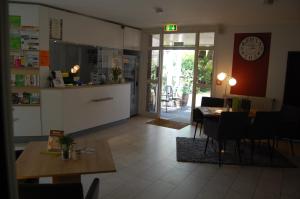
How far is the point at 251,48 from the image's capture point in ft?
Answer: 19.1

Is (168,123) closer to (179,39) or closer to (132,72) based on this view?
(132,72)

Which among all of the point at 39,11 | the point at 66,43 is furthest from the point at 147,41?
the point at 39,11

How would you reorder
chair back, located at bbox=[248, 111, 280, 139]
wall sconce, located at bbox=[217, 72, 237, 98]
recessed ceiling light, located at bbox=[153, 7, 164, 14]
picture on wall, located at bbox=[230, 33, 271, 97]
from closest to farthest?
1. chair back, located at bbox=[248, 111, 280, 139]
2. recessed ceiling light, located at bbox=[153, 7, 164, 14]
3. wall sconce, located at bbox=[217, 72, 237, 98]
4. picture on wall, located at bbox=[230, 33, 271, 97]

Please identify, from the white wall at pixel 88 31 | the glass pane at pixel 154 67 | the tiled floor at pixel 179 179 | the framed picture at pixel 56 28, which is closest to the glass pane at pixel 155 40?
the glass pane at pixel 154 67

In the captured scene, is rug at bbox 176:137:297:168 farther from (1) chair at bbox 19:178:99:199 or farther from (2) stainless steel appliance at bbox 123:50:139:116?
(1) chair at bbox 19:178:99:199

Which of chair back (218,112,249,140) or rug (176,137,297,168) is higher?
chair back (218,112,249,140)

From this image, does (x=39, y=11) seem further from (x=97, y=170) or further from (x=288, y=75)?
(x=288, y=75)

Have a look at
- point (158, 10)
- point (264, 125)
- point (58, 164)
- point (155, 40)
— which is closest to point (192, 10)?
point (158, 10)

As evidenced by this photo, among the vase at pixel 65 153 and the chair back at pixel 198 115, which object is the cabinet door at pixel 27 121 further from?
the chair back at pixel 198 115

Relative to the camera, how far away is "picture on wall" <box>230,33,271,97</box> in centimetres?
573

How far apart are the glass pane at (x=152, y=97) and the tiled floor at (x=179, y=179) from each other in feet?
9.32

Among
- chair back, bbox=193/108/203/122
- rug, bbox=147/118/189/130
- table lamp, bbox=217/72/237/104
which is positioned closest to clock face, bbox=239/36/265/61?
table lamp, bbox=217/72/237/104

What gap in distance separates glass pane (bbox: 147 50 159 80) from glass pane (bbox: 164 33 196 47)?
0.46m

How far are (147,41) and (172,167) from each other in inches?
174
